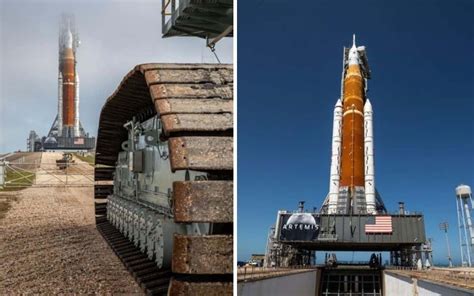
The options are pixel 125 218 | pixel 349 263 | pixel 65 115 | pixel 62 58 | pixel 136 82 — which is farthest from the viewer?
pixel 349 263

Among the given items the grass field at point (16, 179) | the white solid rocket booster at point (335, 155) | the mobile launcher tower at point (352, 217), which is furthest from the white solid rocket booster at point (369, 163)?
the grass field at point (16, 179)

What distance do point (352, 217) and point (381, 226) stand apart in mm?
334

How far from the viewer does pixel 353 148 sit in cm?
895

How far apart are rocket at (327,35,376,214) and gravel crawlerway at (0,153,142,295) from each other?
150 inches

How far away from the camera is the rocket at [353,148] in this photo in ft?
26.5

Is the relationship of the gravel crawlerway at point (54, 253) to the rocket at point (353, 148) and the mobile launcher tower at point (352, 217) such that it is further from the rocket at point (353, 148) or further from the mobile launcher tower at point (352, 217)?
the rocket at point (353, 148)

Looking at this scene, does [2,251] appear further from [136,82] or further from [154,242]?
[136,82]

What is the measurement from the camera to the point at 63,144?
2.39 metres

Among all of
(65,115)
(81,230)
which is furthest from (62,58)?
(81,230)

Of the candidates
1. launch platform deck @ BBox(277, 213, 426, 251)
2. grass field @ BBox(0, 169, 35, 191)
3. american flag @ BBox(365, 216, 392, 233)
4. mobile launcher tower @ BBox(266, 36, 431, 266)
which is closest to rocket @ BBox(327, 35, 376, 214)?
mobile launcher tower @ BBox(266, 36, 431, 266)

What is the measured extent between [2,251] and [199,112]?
2279mm

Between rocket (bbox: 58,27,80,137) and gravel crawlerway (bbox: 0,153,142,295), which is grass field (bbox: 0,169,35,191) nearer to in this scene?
gravel crawlerway (bbox: 0,153,142,295)

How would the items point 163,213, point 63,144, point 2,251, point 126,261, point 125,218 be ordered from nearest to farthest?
point 63,144
point 163,213
point 126,261
point 2,251
point 125,218

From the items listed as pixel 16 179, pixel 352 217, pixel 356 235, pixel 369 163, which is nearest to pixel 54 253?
pixel 16 179
